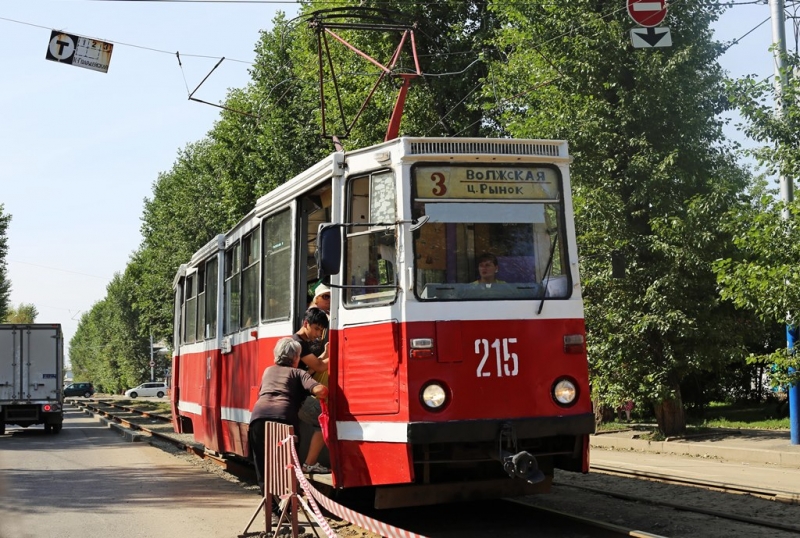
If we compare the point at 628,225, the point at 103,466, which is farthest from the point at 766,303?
the point at 103,466

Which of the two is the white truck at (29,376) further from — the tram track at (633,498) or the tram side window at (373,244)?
the tram side window at (373,244)

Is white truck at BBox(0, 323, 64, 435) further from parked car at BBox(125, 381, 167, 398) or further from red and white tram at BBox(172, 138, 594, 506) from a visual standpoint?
parked car at BBox(125, 381, 167, 398)

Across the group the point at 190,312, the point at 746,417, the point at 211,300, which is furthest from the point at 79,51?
the point at 746,417

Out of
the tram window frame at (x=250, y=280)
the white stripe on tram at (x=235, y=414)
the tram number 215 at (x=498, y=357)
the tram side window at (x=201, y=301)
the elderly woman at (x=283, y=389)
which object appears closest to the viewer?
the tram number 215 at (x=498, y=357)

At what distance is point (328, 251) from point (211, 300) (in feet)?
24.6

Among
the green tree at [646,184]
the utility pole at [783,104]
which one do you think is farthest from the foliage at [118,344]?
the utility pole at [783,104]

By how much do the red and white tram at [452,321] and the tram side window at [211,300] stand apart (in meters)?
5.97

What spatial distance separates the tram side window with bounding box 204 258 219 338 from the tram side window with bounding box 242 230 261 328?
84.6 inches

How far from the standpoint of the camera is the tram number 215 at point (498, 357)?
839 cm

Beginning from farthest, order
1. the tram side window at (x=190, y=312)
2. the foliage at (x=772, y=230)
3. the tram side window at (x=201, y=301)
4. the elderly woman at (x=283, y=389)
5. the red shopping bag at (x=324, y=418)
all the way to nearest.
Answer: the tram side window at (x=190, y=312), the tram side window at (x=201, y=301), the foliage at (x=772, y=230), the elderly woman at (x=283, y=389), the red shopping bag at (x=324, y=418)

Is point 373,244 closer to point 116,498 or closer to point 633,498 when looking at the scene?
point 633,498

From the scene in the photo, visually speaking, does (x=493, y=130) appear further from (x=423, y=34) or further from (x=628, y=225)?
(x=628, y=225)

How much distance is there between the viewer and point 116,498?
1295 centimetres

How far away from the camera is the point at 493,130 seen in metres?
29.4
